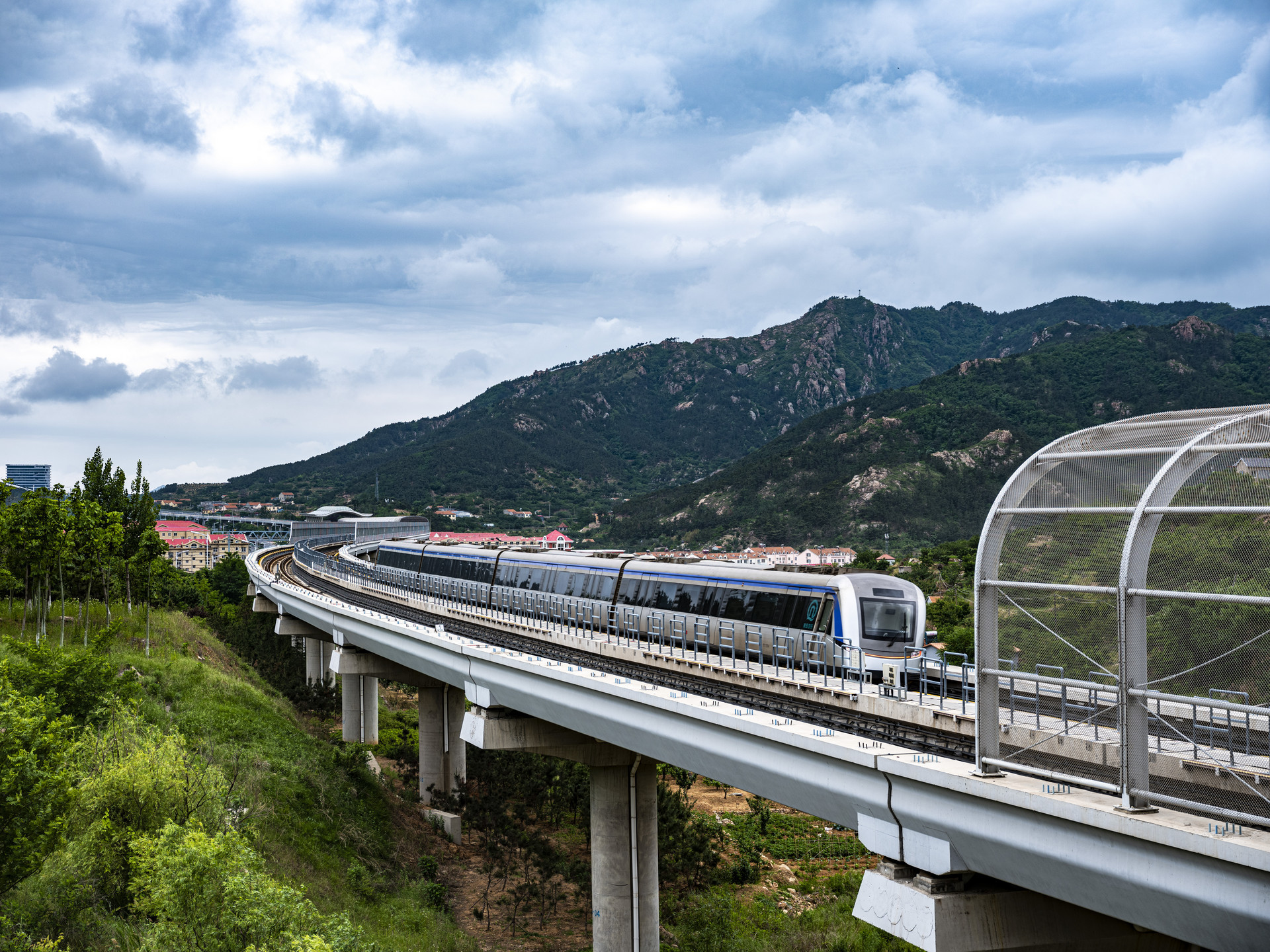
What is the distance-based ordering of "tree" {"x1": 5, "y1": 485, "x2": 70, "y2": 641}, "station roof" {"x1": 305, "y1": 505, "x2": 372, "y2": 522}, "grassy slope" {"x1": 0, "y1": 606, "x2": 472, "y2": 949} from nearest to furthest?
1. "grassy slope" {"x1": 0, "y1": 606, "x2": 472, "y2": 949}
2. "tree" {"x1": 5, "y1": 485, "x2": 70, "y2": 641}
3. "station roof" {"x1": 305, "y1": 505, "x2": 372, "y2": 522}

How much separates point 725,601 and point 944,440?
118624 millimetres

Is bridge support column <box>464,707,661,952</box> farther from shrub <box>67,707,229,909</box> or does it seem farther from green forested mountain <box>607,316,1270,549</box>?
green forested mountain <box>607,316,1270,549</box>

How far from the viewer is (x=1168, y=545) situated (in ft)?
33.6

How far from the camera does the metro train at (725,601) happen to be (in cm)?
2334

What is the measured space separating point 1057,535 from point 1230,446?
6.80 ft

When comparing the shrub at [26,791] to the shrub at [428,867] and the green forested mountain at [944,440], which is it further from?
the green forested mountain at [944,440]

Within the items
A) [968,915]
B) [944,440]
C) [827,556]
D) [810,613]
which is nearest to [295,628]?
[810,613]

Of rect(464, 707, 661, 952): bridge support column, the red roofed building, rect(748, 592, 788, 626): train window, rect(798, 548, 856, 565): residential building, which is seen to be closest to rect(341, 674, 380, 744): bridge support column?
rect(464, 707, 661, 952): bridge support column

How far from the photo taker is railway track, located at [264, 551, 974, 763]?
1583 cm

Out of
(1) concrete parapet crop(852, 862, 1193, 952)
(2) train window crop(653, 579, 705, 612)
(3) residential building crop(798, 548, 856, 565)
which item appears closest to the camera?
(1) concrete parapet crop(852, 862, 1193, 952)

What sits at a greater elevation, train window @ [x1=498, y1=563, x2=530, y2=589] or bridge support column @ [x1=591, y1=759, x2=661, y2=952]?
train window @ [x1=498, y1=563, x2=530, y2=589]

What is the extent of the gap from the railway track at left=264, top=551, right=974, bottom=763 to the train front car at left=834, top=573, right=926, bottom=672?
2.82m

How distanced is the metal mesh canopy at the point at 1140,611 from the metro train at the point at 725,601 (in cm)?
1011

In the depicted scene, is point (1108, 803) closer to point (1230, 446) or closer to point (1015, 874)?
point (1015, 874)
